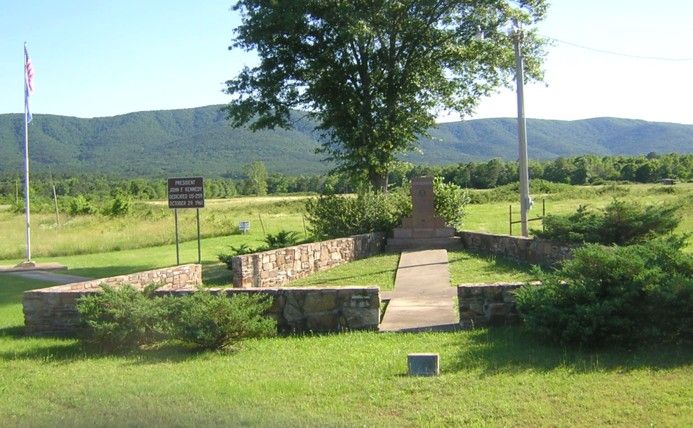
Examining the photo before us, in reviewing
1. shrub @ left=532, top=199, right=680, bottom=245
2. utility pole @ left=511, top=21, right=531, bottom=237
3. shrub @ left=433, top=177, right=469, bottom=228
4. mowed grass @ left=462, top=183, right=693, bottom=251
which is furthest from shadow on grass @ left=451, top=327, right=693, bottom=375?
mowed grass @ left=462, top=183, right=693, bottom=251

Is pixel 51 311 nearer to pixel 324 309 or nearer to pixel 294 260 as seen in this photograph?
pixel 324 309

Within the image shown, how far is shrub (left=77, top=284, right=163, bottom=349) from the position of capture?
8.91m

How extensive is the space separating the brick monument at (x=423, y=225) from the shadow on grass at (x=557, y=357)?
13.9 meters

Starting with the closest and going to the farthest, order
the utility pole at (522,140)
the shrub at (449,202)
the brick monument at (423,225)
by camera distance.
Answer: the utility pole at (522,140) < the brick monument at (423,225) < the shrub at (449,202)

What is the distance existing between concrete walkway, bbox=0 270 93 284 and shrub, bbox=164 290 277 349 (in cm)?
1014

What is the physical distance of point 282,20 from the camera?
79.3 feet

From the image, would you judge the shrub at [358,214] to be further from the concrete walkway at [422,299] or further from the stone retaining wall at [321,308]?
the stone retaining wall at [321,308]

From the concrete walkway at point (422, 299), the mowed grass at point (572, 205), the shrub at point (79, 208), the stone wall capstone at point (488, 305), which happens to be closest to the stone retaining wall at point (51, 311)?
the concrete walkway at point (422, 299)

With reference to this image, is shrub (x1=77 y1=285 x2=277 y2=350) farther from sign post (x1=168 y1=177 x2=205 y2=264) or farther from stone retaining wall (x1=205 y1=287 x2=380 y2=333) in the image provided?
sign post (x1=168 y1=177 x2=205 y2=264)

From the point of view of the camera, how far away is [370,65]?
27.1 metres

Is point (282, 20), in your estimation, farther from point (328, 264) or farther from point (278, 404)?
point (278, 404)

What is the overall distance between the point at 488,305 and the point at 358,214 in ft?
47.0

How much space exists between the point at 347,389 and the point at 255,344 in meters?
2.57

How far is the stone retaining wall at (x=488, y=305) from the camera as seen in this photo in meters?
9.19
